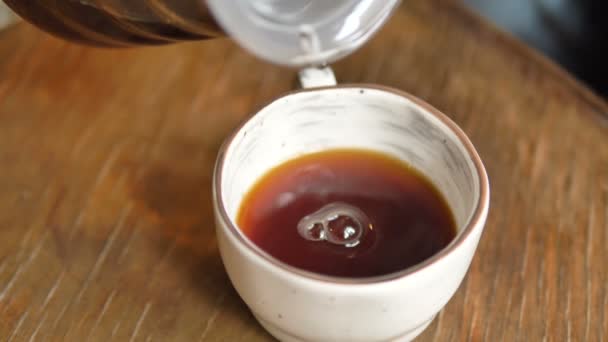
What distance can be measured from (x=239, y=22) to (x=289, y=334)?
0.26 m

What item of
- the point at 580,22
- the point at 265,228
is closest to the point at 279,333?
the point at 265,228

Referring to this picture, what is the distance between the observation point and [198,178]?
85 cm

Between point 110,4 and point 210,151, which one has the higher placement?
point 110,4

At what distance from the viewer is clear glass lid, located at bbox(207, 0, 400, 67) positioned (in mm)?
639

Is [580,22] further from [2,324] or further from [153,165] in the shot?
[2,324]

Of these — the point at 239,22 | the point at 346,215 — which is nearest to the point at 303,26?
the point at 239,22

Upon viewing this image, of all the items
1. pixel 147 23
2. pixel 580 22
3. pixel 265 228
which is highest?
pixel 147 23

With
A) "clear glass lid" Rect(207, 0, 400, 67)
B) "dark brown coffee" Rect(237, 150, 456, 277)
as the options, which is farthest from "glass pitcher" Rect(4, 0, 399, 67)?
"dark brown coffee" Rect(237, 150, 456, 277)

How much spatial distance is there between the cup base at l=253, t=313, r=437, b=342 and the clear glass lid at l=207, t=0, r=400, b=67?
23cm

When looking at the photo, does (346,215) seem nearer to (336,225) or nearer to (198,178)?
(336,225)

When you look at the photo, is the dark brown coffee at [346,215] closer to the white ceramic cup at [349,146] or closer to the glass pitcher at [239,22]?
the white ceramic cup at [349,146]

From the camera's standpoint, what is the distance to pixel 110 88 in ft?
3.08

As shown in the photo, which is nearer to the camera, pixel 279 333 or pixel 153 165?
pixel 279 333

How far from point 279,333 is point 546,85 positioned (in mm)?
473
